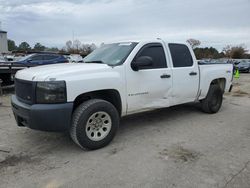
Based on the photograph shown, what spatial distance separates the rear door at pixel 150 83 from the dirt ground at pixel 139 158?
0.61m

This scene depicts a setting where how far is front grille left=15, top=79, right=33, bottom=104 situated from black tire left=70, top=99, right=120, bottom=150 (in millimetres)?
736

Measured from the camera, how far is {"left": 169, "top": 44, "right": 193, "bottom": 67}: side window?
219 inches

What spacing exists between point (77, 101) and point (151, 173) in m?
1.71

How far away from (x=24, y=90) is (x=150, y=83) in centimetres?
227

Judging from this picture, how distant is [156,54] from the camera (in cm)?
524

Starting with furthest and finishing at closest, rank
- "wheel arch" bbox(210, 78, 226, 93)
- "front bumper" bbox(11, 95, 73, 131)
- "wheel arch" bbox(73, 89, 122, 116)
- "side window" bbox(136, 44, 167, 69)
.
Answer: "wheel arch" bbox(210, 78, 226, 93) → "side window" bbox(136, 44, 167, 69) → "wheel arch" bbox(73, 89, 122, 116) → "front bumper" bbox(11, 95, 73, 131)

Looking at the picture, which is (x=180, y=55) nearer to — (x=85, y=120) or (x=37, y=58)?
(x=85, y=120)

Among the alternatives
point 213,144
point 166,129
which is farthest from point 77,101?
point 213,144

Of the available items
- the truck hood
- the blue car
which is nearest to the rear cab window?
the truck hood

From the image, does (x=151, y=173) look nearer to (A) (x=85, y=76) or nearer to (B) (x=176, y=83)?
(A) (x=85, y=76)

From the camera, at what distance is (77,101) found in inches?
168

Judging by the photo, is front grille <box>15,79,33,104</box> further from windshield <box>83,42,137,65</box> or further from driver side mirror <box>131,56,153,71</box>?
driver side mirror <box>131,56,153,71</box>

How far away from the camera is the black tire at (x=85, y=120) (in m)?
3.95

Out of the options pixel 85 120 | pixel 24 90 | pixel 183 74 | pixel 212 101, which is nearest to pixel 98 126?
pixel 85 120
